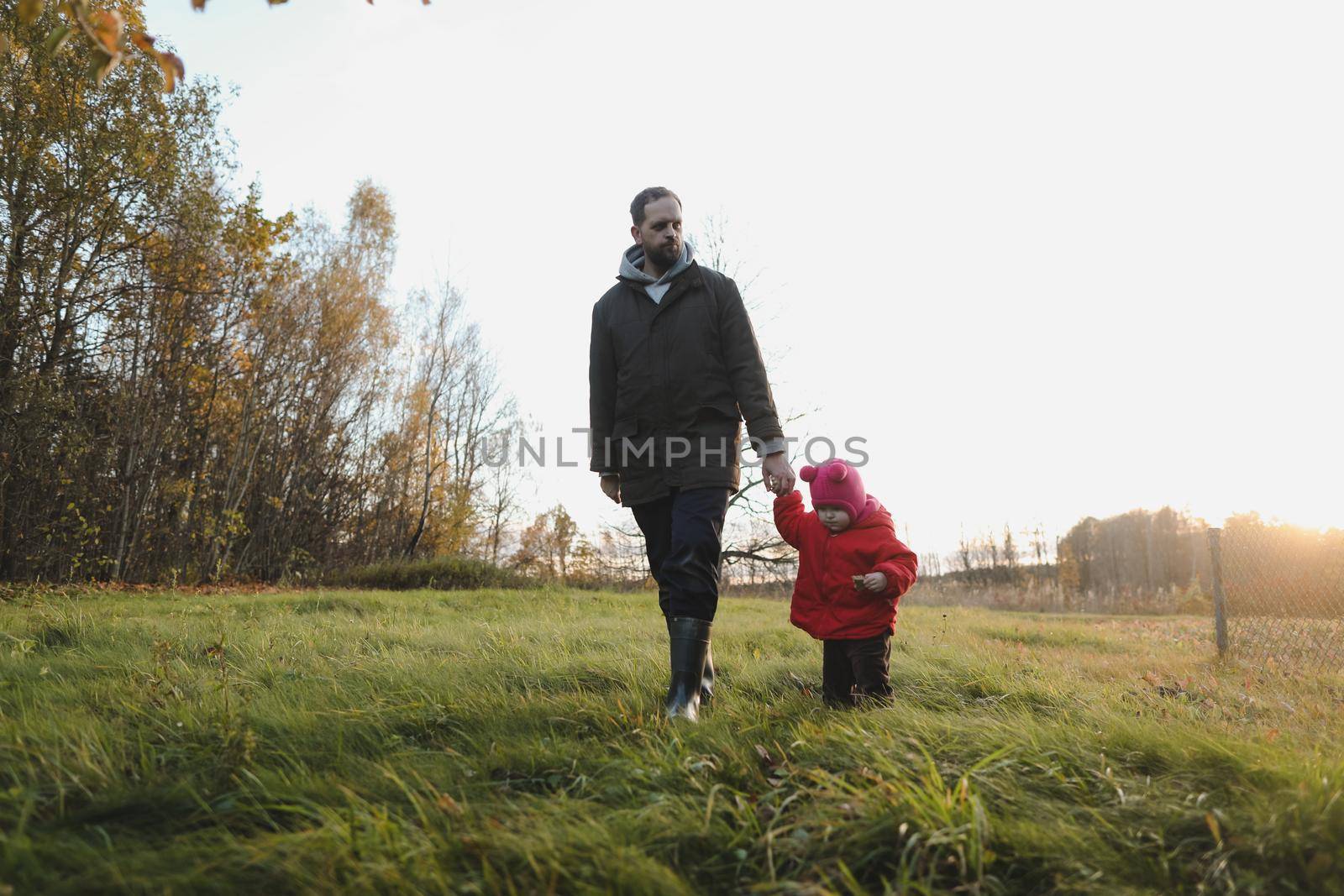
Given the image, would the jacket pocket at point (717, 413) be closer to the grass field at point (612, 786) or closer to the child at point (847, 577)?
the child at point (847, 577)

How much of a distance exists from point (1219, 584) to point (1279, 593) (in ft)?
1.77

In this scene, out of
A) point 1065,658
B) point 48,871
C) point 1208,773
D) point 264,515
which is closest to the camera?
point 48,871

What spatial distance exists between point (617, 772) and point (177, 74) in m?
2.38

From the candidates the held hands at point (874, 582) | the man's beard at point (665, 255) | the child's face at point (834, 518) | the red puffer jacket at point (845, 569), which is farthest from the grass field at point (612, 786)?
the man's beard at point (665, 255)

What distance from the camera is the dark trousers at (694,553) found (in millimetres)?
3055

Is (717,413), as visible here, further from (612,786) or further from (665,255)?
(612,786)

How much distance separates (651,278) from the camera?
3.46 m

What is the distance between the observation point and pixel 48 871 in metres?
1.53

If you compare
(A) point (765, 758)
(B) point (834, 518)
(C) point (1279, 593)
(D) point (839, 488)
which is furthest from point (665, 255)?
(C) point (1279, 593)

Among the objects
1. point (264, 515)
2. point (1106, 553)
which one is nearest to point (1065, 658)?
point (264, 515)

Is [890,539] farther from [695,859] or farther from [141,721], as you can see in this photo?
[141,721]

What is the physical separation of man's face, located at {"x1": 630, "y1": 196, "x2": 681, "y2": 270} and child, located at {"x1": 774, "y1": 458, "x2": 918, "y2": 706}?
122 cm

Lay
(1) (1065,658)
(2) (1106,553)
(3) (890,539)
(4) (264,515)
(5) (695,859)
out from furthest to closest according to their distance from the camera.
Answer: (2) (1106,553) < (4) (264,515) < (1) (1065,658) < (3) (890,539) < (5) (695,859)

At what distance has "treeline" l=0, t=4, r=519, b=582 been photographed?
9.59 m
